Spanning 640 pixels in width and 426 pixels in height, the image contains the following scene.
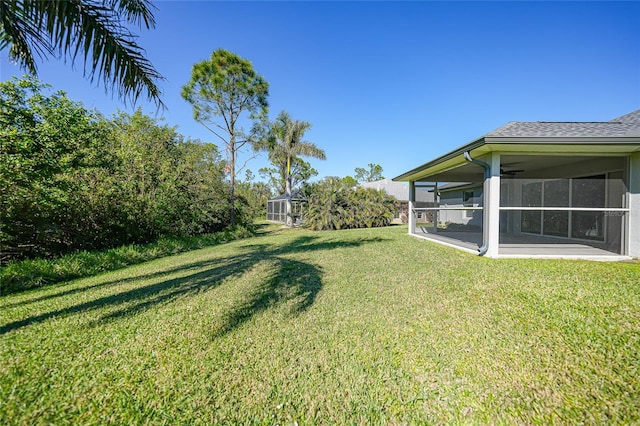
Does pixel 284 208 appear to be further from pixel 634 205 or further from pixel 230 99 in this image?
pixel 634 205

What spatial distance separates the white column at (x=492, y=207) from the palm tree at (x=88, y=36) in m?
6.75

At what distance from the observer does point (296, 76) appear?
11.9 m

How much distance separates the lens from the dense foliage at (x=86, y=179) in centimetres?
623

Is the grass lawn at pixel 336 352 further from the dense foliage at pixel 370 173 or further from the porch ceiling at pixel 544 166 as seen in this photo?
the dense foliage at pixel 370 173

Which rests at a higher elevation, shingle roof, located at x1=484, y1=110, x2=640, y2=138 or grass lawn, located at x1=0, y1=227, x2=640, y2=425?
shingle roof, located at x1=484, y1=110, x2=640, y2=138

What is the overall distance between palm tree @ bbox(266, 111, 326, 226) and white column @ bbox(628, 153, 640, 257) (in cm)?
1654

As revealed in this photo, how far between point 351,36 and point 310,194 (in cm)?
963

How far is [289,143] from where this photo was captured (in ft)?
65.3

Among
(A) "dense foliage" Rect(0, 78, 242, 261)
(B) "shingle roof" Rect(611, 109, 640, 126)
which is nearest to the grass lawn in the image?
(A) "dense foliage" Rect(0, 78, 242, 261)

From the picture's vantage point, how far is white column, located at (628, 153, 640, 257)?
5617 mm

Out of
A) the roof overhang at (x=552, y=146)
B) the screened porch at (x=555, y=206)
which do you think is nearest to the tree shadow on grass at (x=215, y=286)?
the roof overhang at (x=552, y=146)

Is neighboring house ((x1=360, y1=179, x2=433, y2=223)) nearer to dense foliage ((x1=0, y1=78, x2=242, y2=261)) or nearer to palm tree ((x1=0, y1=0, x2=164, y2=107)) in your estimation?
dense foliage ((x1=0, y1=78, x2=242, y2=261))

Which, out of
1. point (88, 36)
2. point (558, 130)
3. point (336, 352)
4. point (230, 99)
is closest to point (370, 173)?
point (230, 99)

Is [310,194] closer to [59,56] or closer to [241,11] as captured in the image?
[241,11]
